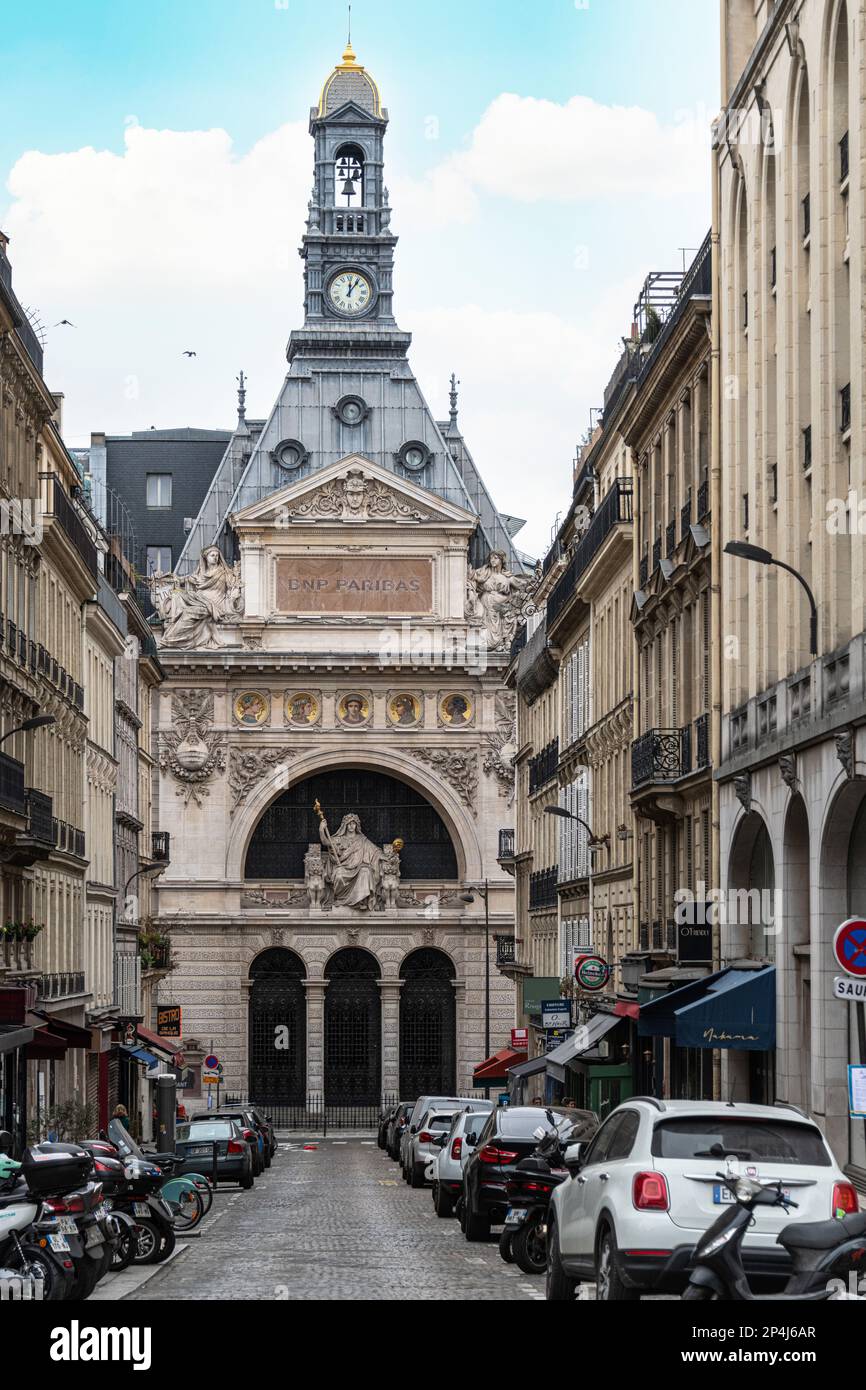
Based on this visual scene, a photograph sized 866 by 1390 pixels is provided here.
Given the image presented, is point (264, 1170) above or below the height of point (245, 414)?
below

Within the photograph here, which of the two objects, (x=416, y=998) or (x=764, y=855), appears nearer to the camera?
(x=764, y=855)

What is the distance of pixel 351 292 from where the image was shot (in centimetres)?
9438

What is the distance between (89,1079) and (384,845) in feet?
111

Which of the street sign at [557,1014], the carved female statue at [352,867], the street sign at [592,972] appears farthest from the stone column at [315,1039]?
the street sign at [592,972]

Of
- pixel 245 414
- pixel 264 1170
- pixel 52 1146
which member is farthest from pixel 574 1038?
pixel 245 414

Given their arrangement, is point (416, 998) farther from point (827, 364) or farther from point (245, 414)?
point (827, 364)

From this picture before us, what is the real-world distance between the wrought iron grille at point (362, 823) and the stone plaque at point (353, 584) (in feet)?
21.7

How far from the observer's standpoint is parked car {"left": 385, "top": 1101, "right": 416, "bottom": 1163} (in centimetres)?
6113

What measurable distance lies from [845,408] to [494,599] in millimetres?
61252

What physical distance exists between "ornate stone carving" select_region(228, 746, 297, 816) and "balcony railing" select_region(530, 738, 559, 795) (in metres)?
19.0

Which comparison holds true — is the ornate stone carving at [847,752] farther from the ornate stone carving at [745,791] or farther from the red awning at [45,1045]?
the red awning at [45,1045]

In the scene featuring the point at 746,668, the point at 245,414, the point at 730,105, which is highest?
the point at 245,414

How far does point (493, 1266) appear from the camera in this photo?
2380cm

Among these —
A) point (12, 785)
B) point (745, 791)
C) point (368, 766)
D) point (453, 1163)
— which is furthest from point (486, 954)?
point (745, 791)
